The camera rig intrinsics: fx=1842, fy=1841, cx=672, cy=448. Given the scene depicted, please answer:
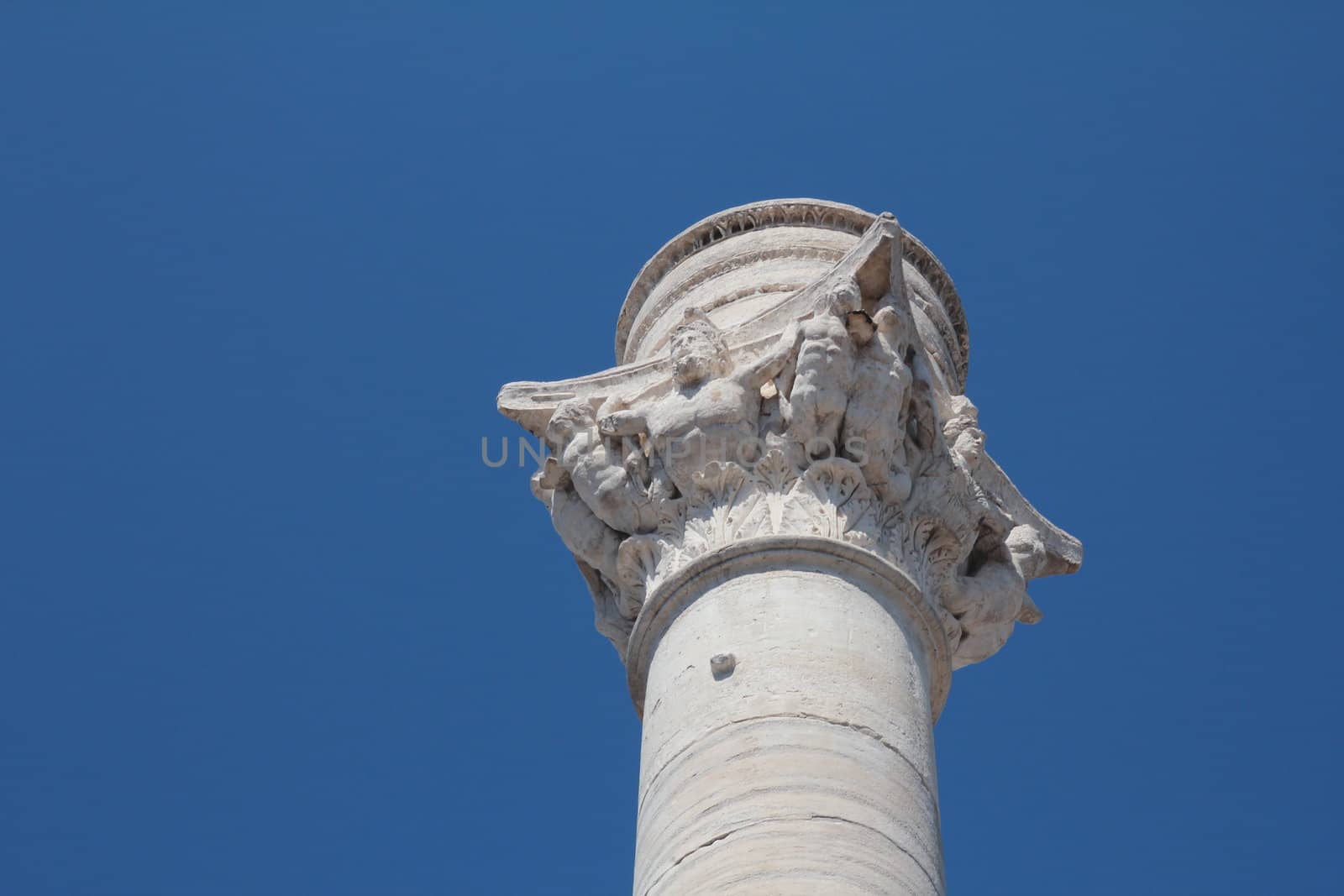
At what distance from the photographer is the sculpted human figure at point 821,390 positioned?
1244cm

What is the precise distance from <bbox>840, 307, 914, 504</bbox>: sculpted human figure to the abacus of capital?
0.02m

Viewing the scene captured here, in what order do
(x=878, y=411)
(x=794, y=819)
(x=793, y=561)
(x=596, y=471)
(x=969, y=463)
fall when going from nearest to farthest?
(x=794, y=819) < (x=793, y=561) < (x=878, y=411) < (x=596, y=471) < (x=969, y=463)

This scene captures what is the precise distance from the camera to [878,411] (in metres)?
12.5

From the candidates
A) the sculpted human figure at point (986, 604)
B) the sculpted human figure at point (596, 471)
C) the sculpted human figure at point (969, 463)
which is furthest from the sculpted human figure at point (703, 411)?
the sculpted human figure at point (986, 604)

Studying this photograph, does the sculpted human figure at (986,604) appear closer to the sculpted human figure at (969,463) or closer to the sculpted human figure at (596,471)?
the sculpted human figure at (969,463)

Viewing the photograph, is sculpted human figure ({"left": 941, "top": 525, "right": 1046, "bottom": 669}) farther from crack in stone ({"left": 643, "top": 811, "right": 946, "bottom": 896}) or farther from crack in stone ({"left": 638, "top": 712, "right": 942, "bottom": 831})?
crack in stone ({"left": 643, "top": 811, "right": 946, "bottom": 896})

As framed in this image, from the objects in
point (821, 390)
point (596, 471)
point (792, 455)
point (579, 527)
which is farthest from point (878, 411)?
point (579, 527)

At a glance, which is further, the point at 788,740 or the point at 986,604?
the point at 986,604

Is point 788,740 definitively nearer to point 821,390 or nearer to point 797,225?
point 821,390

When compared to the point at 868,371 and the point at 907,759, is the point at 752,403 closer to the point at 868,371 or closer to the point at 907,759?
the point at 868,371

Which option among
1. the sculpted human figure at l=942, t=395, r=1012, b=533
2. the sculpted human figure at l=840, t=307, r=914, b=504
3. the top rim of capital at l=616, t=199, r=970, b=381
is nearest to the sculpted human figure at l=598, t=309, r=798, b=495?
the sculpted human figure at l=840, t=307, r=914, b=504

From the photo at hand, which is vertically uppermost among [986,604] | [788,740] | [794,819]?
[986,604]

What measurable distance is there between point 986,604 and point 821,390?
2.11 metres

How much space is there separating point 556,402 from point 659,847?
4104mm
